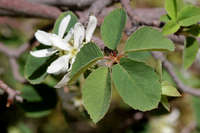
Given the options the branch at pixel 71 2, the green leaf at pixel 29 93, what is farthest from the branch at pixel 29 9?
the green leaf at pixel 29 93

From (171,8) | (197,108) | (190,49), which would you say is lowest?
(197,108)

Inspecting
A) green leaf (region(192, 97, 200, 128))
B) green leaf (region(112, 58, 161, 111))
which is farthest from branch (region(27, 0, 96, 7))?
green leaf (region(192, 97, 200, 128))

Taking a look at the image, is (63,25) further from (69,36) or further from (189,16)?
(189,16)

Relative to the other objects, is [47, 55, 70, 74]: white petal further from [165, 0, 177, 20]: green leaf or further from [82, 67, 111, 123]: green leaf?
[165, 0, 177, 20]: green leaf

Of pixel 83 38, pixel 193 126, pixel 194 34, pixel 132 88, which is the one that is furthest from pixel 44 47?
pixel 193 126

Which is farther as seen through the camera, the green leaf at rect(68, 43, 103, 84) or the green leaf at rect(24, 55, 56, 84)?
the green leaf at rect(24, 55, 56, 84)

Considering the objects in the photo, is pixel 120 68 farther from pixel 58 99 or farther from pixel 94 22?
pixel 58 99

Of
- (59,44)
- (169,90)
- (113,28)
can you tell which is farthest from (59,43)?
(169,90)
